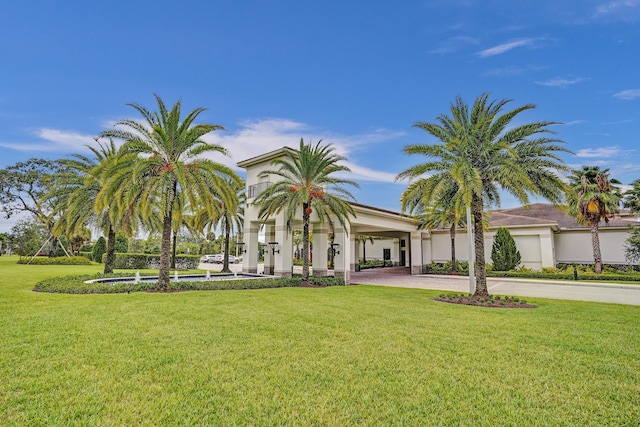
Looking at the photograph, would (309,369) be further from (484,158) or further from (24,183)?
(24,183)

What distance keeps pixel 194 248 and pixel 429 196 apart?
60.2m

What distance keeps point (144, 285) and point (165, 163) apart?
5.37m

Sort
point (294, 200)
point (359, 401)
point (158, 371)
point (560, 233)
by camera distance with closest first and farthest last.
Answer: point (359, 401)
point (158, 371)
point (294, 200)
point (560, 233)

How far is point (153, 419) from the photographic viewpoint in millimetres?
3297

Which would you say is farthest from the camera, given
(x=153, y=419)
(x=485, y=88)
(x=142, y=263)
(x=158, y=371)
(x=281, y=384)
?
(x=142, y=263)

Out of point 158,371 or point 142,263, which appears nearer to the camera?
point 158,371

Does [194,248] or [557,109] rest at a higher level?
[557,109]

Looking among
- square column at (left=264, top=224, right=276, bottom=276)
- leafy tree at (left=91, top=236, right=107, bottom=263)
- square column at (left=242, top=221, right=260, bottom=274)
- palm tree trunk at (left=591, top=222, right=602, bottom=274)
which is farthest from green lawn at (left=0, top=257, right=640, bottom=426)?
leafy tree at (left=91, top=236, right=107, bottom=263)

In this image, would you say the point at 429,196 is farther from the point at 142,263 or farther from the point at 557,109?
the point at 142,263

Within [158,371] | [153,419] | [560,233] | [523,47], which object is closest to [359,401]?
[153,419]

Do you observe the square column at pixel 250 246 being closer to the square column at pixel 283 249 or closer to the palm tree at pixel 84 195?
the square column at pixel 283 249

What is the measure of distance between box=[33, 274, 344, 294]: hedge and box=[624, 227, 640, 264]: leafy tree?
2171 centimetres

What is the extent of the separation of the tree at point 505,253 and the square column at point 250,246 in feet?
64.4

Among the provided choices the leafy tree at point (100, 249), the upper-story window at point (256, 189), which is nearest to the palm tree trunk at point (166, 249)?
the upper-story window at point (256, 189)
